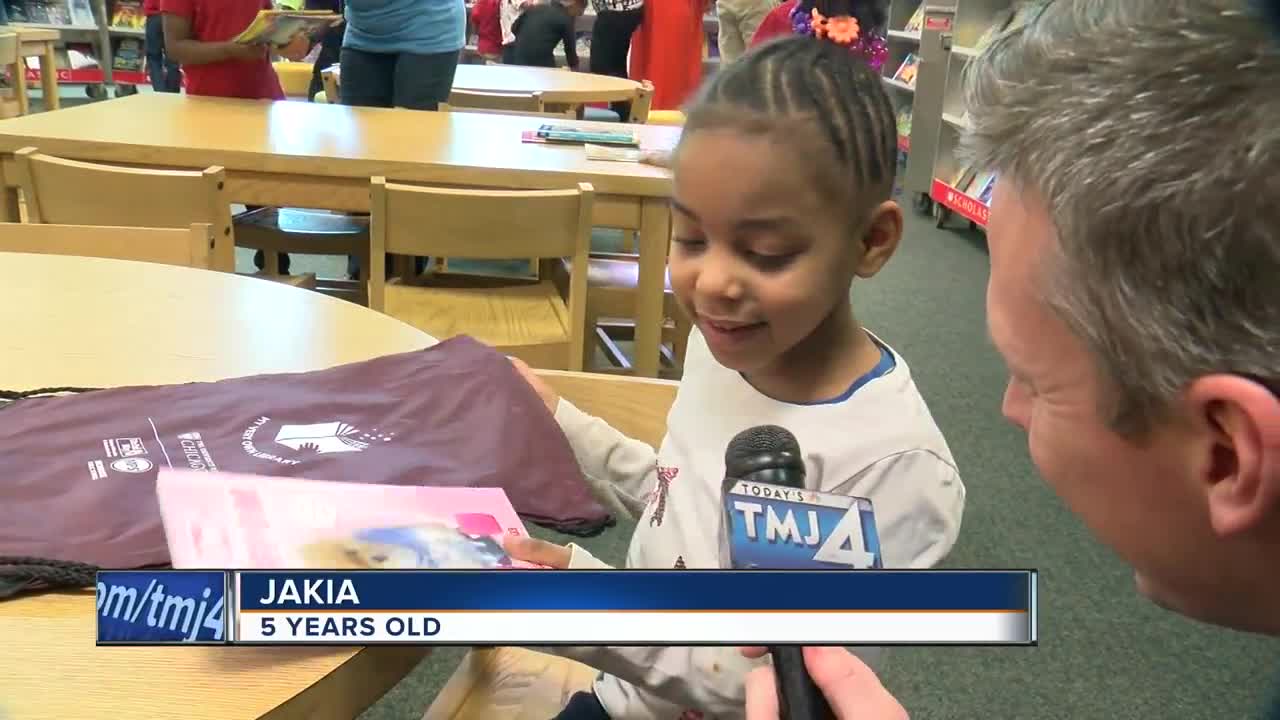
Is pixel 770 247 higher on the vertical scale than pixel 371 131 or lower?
Result: higher

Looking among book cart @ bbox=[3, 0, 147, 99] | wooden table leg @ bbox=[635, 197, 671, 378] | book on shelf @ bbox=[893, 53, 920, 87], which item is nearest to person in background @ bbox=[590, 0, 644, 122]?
book on shelf @ bbox=[893, 53, 920, 87]

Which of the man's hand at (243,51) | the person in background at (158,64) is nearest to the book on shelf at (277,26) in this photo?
the man's hand at (243,51)

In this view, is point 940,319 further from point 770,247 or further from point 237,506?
point 237,506

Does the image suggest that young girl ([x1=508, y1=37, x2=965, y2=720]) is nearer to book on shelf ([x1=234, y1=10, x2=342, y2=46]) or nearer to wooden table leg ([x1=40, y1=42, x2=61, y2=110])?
book on shelf ([x1=234, y1=10, x2=342, y2=46])

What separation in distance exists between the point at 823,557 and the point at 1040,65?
0.24m

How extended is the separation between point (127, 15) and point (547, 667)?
815 centimetres

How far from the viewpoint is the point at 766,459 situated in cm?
63

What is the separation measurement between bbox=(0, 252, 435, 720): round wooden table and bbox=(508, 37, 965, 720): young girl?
0.23 m

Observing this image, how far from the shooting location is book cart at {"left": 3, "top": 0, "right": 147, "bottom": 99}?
7531 mm

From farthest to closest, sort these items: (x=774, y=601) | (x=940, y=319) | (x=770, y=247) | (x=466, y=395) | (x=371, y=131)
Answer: (x=940, y=319)
(x=371, y=131)
(x=466, y=395)
(x=770, y=247)
(x=774, y=601)

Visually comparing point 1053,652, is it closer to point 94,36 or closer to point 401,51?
point 401,51

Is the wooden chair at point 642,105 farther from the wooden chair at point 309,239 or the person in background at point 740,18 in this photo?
the person in background at point 740,18

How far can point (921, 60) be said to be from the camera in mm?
5488

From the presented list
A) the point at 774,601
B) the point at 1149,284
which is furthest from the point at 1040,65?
the point at 774,601
